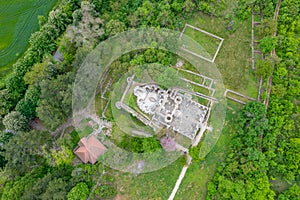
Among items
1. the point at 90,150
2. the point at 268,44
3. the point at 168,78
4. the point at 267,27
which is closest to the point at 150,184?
the point at 90,150

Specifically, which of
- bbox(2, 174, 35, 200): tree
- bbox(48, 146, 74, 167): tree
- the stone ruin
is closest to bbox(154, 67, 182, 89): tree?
the stone ruin

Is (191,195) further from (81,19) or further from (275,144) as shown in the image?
(81,19)

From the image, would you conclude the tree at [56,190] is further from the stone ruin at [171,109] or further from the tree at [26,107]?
the stone ruin at [171,109]

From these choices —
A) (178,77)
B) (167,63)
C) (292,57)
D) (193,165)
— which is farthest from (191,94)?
(292,57)

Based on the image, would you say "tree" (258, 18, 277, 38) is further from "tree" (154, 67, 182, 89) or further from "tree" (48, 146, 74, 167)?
"tree" (48, 146, 74, 167)

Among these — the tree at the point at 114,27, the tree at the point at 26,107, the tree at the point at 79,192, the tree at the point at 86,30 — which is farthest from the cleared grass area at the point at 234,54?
the tree at the point at 26,107

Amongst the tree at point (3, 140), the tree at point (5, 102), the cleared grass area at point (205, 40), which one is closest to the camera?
the tree at point (3, 140)
